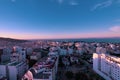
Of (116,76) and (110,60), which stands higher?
(110,60)

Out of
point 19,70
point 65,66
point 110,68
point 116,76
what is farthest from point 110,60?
point 19,70

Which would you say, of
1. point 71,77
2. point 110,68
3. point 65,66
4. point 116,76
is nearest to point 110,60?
point 110,68

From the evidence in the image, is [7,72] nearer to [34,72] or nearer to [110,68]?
[34,72]

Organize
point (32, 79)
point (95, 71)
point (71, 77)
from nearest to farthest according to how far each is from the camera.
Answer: point (32, 79), point (71, 77), point (95, 71)

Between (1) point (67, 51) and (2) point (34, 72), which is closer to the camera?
(2) point (34, 72)

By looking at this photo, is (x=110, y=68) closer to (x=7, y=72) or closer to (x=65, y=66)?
(x=65, y=66)

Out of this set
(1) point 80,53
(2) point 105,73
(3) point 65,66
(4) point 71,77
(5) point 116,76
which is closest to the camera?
(5) point 116,76
